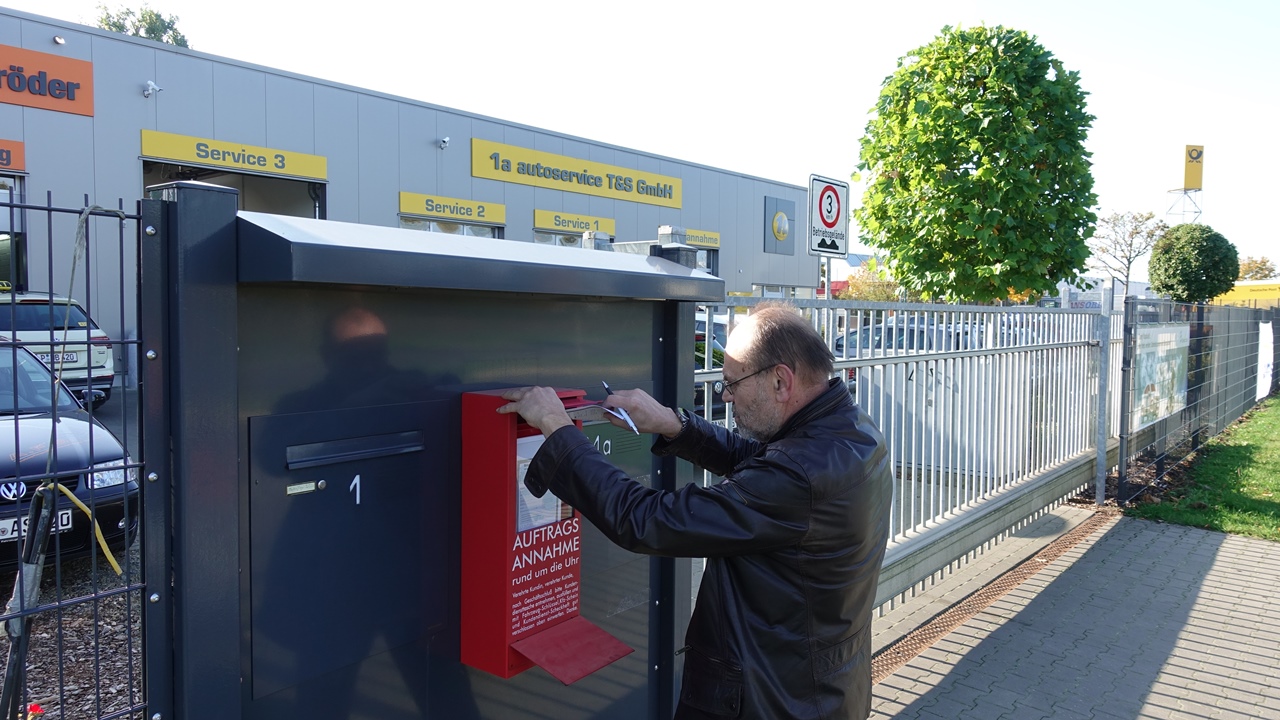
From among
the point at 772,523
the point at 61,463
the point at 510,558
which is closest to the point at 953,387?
the point at 772,523

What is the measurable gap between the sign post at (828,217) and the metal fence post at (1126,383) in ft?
10.9

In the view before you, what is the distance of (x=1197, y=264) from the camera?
19.5 m

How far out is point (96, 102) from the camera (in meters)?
13.7

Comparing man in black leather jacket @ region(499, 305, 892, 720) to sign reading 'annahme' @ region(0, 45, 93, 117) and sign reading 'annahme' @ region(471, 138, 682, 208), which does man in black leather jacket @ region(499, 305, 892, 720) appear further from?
sign reading 'annahme' @ region(471, 138, 682, 208)

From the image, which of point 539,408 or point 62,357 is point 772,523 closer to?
point 539,408

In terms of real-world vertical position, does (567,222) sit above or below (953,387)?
above

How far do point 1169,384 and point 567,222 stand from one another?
49.2ft

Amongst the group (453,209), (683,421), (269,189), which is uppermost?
(269,189)

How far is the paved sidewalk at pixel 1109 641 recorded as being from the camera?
427cm

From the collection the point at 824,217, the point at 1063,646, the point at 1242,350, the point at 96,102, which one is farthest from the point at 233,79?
the point at 1242,350

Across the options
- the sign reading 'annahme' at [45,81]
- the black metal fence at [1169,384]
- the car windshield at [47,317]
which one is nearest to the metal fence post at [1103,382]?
the black metal fence at [1169,384]

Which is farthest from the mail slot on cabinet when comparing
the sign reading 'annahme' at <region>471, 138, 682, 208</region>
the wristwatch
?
the sign reading 'annahme' at <region>471, 138, 682, 208</region>

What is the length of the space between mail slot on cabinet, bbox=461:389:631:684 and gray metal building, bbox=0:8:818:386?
462 cm

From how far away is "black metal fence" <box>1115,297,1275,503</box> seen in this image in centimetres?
812
